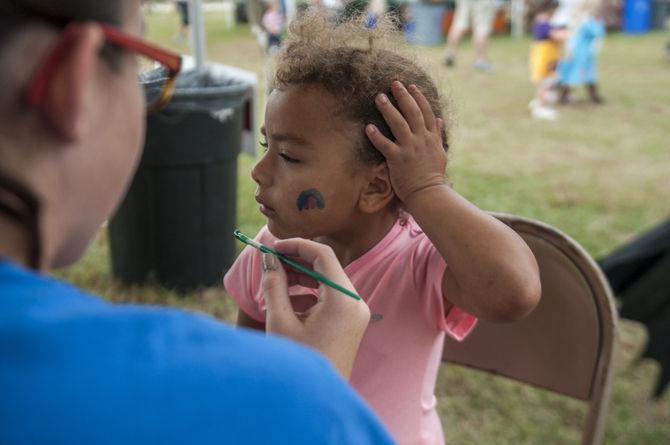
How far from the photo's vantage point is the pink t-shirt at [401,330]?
141 centimetres

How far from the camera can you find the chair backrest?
1.61m

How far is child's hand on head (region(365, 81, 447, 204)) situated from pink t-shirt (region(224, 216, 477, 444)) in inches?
5.9

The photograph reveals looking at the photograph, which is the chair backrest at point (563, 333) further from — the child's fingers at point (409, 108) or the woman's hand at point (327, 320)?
the woman's hand at point (327, 320)

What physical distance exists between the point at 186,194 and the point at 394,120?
267 cm

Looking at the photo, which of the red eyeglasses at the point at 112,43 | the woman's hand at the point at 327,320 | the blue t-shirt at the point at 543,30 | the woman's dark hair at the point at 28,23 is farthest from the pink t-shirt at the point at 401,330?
the blue t-shirt at the point at 543,30

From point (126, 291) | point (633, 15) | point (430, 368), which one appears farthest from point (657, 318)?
point (633, 15)

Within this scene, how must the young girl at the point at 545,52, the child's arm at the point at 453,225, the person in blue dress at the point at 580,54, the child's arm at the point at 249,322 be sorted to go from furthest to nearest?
the person in blue dress at the point at 580,54 → the young girl at the point at 545,52 → the child's arm at the point at 249,322 → the child's arm at the point at 453,225

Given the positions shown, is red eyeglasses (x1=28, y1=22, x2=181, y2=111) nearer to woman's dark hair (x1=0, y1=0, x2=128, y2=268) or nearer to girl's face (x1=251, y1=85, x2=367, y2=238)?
woman's dark hair (x1=0, y1=0, x2=128, y2=268)

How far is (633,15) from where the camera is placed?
58.3 feet

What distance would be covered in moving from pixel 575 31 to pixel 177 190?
22.4ft

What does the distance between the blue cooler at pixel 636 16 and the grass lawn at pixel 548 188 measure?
5249mm

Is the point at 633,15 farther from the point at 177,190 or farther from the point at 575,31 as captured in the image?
the point at 177,190

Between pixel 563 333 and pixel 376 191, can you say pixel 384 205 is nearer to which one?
pixel 376 191

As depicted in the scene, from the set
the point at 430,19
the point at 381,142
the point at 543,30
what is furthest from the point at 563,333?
the point at 430,19
